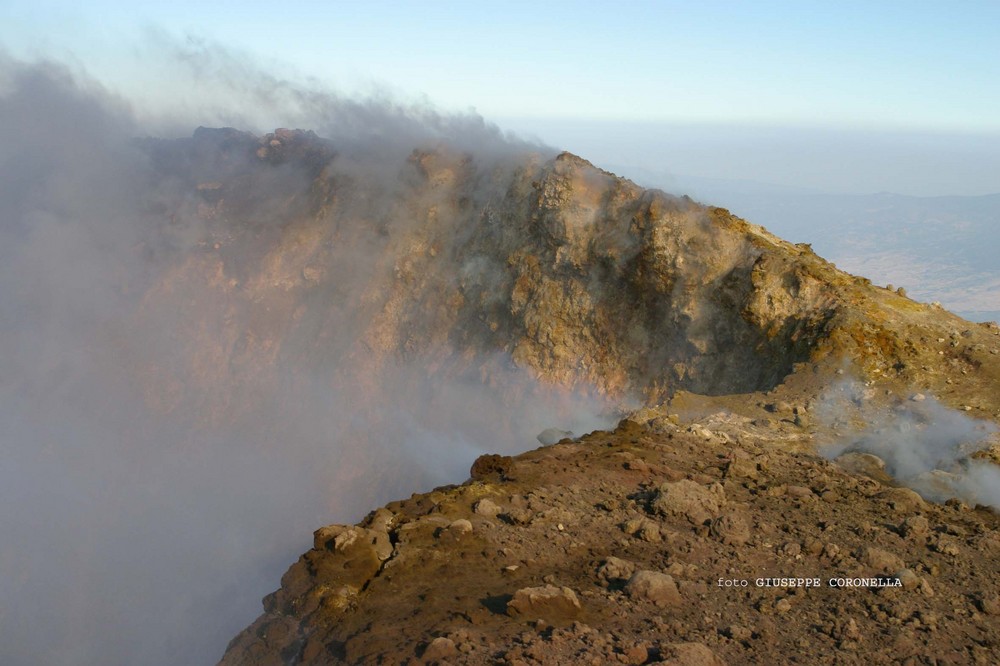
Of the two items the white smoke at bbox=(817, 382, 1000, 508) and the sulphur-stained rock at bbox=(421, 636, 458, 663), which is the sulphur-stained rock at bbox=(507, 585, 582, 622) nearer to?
the sulphur-stained rock at bbox=(421, 636, 458, 663)

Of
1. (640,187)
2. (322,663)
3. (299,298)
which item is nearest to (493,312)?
(640,187)

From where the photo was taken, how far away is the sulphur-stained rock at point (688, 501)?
9.25 meters

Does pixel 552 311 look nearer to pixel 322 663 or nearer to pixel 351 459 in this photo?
pixel 351 459

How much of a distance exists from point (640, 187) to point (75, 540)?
80.3ft

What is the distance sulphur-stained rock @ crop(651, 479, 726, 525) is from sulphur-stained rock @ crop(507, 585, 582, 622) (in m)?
2.56

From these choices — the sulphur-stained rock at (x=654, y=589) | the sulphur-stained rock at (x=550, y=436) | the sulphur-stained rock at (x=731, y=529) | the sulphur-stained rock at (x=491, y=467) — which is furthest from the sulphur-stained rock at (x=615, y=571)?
the sulphur-stained rock at (x=550, y=436)

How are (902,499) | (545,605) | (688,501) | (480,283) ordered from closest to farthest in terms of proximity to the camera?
(545,605) → (688,501) → (902,499) → (480,283)

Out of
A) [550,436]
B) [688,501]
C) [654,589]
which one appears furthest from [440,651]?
[550,436]

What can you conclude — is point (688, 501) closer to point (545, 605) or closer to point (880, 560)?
point (880, 560)

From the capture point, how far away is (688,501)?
30.7 feet

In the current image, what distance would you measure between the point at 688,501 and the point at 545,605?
3.02m

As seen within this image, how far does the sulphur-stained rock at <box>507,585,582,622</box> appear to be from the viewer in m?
7.00

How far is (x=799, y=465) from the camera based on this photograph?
1125 cm

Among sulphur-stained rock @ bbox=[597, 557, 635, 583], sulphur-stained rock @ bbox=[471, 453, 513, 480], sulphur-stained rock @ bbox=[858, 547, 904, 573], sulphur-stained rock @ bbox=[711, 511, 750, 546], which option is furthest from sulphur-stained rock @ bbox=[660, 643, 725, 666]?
sulphur-stained rock @ bbox=[471, 453, 513, 480]
